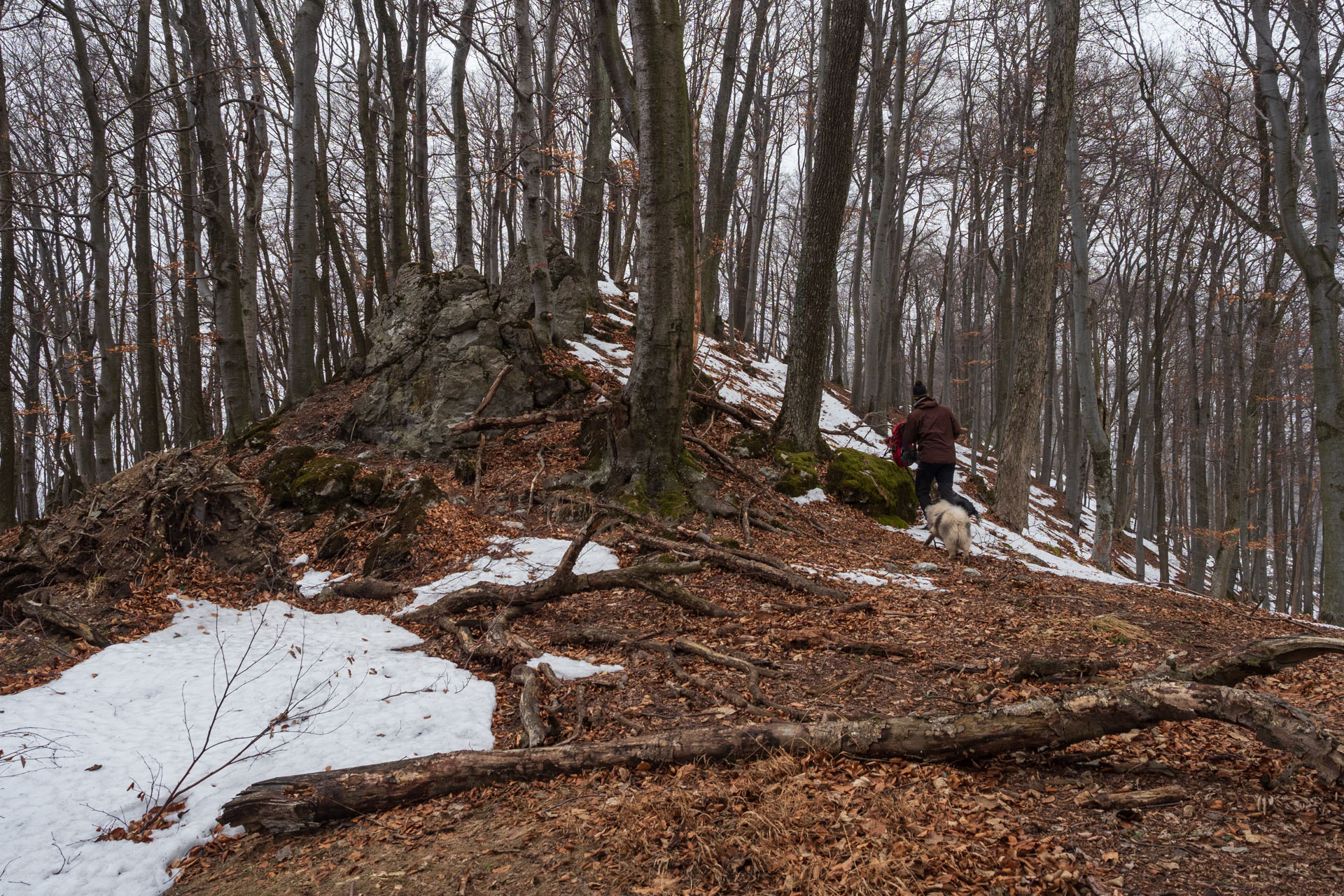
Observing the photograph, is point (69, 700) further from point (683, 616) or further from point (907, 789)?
point (907, 789)

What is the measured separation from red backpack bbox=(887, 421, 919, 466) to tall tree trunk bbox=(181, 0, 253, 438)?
10499mm

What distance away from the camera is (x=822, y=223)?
948cm

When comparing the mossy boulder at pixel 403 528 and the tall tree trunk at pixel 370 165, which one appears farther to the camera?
the tall tree trunk at pixel 370 165

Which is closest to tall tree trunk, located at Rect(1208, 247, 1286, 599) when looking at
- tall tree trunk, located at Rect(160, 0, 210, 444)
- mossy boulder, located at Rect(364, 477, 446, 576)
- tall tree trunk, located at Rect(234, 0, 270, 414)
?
mossy boulder, located at Rect(364, 477, 446, 576)

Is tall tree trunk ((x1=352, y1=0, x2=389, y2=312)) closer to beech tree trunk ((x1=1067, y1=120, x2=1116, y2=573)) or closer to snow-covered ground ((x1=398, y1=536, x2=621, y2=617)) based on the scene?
snow-covered ground ((x1=398, y1=536, x2=621, y2=617))

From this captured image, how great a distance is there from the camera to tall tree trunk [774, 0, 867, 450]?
9.16 metres

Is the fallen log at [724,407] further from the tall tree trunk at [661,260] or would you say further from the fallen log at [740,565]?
the fallen log at [740,565]

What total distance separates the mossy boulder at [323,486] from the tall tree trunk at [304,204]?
11.8ft

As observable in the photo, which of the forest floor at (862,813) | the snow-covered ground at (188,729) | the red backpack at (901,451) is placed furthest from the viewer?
the red backpack at (901,451)

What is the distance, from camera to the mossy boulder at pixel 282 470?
8.73 meters

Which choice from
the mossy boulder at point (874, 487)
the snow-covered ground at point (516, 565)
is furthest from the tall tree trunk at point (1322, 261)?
the snow-covered ground at point (516, 565)

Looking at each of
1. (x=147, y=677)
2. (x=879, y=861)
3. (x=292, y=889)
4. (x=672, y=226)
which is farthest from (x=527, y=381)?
(x=879, y=861)

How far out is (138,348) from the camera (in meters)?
12.9

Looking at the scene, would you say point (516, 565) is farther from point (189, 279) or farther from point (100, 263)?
point (189, 279)
